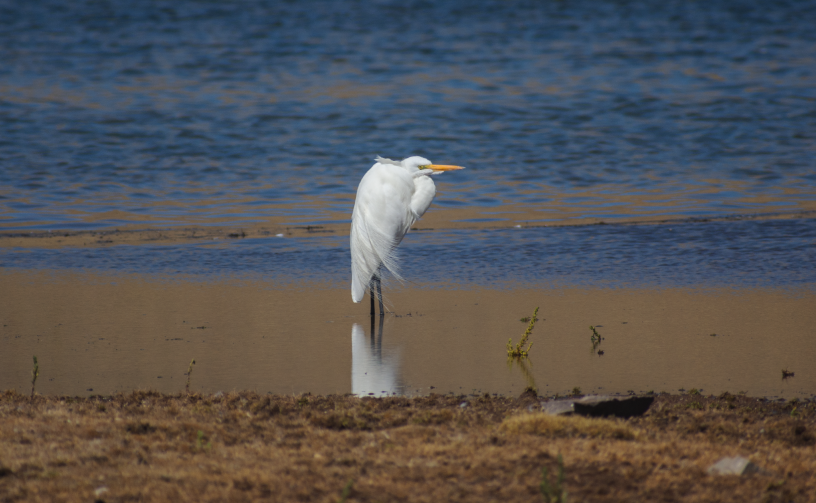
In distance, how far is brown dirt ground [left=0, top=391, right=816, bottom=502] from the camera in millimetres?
2664

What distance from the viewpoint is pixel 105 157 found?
46.8ft

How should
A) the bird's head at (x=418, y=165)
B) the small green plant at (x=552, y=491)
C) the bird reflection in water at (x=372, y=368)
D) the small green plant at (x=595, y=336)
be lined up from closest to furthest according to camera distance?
the small green plant at (x=552, y=491), the bird reflection in water at (x=372, y=368), the small green plant at (x=595, y=336), the bird's head at (x=418, y=165)

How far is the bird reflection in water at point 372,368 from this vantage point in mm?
4168

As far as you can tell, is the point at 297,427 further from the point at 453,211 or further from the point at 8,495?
the point at 453,211

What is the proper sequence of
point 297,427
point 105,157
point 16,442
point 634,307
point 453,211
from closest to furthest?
point 16,442 < point 297,427 < point 634,307 < point 453,211 < point 105,157

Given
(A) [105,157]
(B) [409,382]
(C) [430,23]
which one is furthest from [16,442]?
(C) [430,23]

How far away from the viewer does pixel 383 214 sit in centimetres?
626

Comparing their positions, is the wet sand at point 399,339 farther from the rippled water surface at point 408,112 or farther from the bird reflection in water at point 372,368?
the rippled water surface at point 408,112

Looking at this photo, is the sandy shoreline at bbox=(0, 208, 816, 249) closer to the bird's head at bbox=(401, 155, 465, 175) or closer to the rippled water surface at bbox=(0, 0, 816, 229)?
the rippled water surface at bbox=(0, 0, 816, 229)

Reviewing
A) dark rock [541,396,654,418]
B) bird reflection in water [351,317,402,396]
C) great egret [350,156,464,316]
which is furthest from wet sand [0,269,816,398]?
dark rock [541,396,654,418]

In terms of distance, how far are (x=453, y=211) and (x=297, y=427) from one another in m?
7.18

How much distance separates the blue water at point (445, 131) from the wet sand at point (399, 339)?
809 millimetres

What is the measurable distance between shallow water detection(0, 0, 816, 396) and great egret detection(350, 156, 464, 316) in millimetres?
314

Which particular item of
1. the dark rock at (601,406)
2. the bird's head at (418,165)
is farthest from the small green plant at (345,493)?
the bird's head at (418,165)
